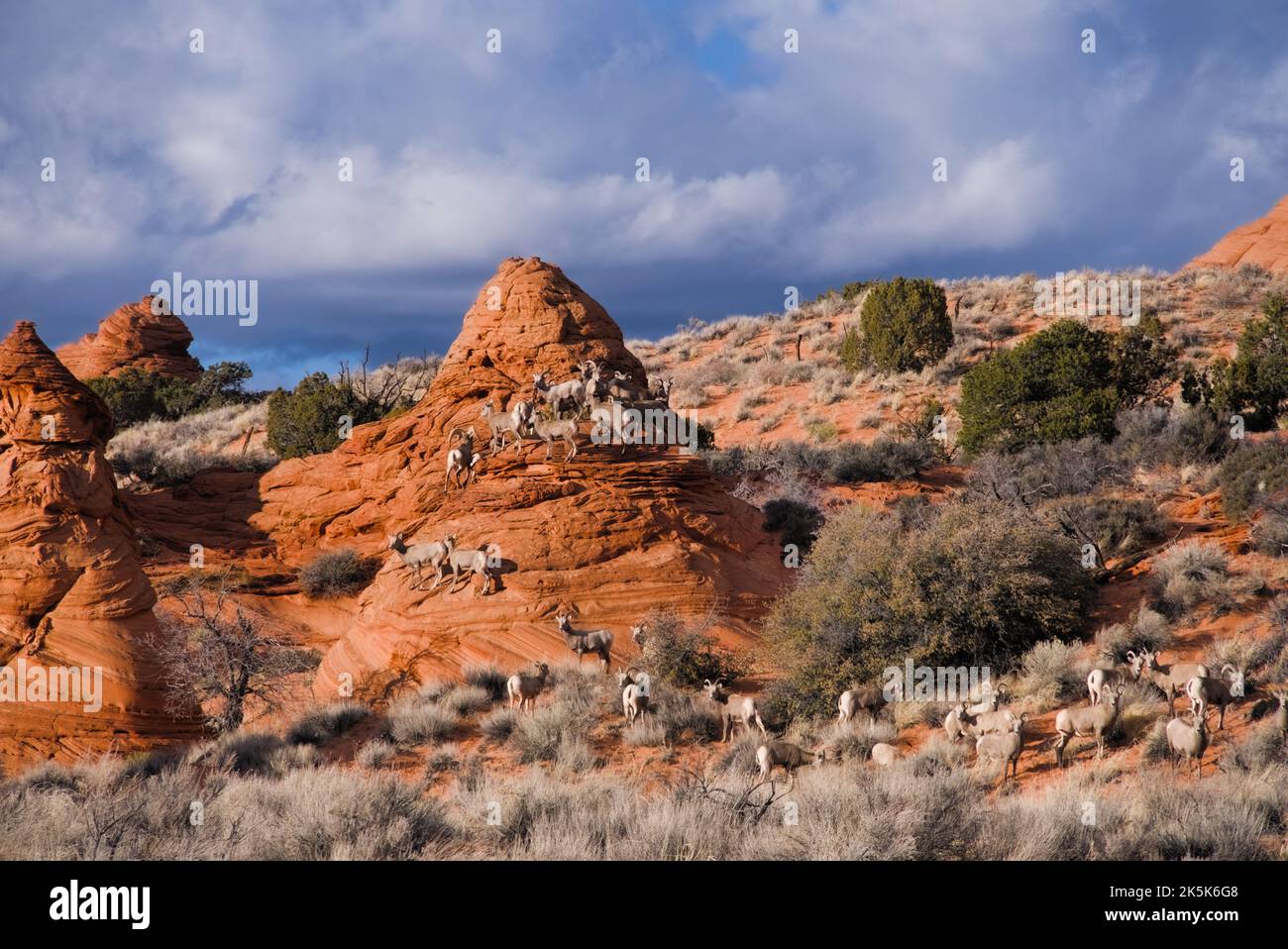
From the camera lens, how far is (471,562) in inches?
727

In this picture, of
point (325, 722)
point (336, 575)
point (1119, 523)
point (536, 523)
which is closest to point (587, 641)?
point (536, 523)

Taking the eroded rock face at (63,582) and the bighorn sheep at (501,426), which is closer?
the eroded rock face at (63,582)

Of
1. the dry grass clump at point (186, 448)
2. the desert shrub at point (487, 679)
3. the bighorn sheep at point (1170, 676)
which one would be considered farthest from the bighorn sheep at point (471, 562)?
the dry grass clump at point (186, 448)

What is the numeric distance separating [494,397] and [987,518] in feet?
33.4

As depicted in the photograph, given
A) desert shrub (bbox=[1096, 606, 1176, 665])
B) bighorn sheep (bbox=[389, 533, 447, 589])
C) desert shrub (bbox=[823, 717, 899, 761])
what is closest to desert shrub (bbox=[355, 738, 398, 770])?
bighorn sheep (bbox=[389, 533, 447, 589])

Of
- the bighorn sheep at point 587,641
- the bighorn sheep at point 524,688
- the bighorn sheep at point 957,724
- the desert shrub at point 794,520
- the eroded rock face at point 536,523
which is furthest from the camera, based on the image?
the desert shrub at point 794,520

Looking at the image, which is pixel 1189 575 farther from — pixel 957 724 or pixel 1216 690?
pixel 957 724

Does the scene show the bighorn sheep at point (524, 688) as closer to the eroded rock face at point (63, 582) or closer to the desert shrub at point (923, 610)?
the desert shrub at point (923, 610)

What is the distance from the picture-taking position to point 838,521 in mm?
19109

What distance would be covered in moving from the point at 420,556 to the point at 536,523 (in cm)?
215

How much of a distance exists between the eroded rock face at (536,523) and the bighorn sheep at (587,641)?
41 cm

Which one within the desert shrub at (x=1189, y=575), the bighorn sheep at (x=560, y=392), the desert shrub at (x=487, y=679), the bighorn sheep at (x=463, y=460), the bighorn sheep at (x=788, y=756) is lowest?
the bighorn sheep at (x=788, y=756)

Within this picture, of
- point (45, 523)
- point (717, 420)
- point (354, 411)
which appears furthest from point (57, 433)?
point (717, 420)

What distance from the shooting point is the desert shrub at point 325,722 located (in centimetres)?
1497
